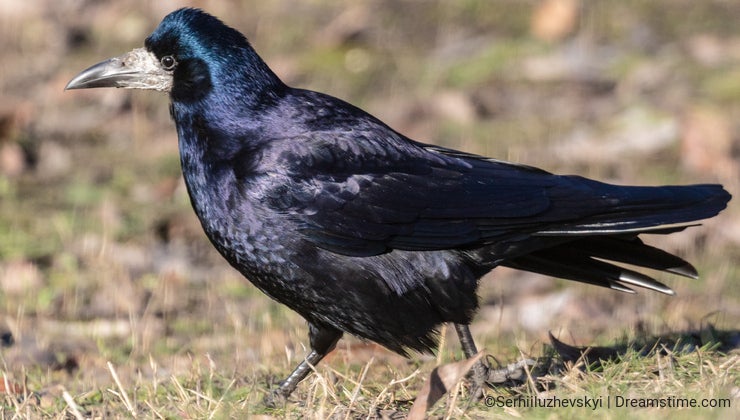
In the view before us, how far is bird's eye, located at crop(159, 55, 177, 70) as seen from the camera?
4.44 meters

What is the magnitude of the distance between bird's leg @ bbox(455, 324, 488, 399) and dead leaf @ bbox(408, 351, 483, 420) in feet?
0.89

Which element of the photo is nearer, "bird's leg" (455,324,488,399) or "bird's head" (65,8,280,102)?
"bird's leg" (455,324,488,399)

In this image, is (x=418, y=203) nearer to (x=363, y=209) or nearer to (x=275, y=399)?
(x=363, y=209)

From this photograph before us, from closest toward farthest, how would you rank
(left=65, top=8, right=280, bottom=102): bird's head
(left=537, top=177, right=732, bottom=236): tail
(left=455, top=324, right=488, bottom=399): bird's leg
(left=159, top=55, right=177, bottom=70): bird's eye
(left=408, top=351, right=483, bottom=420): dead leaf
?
(left=408, top=351, right=483, bottom=420): dead leaf → (left=455, top=324, right=488, bottom=399): bird's leg → (left=537, top=177, right=732, bottom=236): tail → (left=65, top=8, right=280, bottom=102): bird's head → (left=159, top=55, right=177, bottom=70): bird's eye

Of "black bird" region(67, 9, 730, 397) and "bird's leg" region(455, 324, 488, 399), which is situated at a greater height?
"black bird" region(67, 9, 730, 397)

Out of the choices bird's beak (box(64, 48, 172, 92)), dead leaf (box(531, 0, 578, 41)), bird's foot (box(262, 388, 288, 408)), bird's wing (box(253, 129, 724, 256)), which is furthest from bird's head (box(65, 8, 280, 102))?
dead leaf (box(531, 0, 578, 41))

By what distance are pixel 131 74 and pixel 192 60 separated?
0.92 ft

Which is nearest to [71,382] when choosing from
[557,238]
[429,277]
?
[429,277]

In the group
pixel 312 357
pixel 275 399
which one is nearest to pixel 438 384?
pixel 275 399

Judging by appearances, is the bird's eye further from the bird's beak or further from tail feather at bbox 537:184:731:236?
tail feather at bbox 537:184:731:236

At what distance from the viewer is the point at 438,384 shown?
11.8 ft

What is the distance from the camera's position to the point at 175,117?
4.41 metres

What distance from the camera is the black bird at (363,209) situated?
13.2 feet

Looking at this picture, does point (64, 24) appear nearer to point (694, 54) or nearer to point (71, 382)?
point (694, 54)
